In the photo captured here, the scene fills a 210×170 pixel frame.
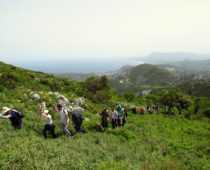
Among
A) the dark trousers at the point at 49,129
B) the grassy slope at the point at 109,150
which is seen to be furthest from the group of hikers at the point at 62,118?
the grassy slope at the point at 109,150

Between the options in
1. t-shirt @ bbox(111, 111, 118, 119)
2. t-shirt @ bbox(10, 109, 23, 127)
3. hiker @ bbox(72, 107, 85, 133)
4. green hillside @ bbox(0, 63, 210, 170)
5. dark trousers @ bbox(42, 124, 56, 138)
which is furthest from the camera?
t-shirt @ bbox(111, 111, 118, 119)

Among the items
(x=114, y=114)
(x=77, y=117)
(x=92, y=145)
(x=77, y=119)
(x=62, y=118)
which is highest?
(x=62, y=118)

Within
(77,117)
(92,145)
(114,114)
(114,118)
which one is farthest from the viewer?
(114,118)

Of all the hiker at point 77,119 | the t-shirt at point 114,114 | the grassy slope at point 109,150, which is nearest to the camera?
the grassy slope at point 109,150

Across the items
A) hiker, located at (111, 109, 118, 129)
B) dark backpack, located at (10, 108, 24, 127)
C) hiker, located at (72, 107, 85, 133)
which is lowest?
hiker, located at (111, 109, 118, 129)

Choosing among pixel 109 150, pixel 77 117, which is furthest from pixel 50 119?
pixel 109 150

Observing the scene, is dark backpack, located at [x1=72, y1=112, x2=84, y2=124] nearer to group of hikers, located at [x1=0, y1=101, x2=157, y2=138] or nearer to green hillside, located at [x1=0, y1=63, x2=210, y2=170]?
group of hikers, located at [x1=0, y1=101, x2=157, y2=138]

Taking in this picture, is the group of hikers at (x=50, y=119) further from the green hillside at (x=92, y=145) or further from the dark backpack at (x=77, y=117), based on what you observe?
the green hillside at (x=92, y=145)

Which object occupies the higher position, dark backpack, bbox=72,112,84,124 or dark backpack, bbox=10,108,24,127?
dark backpack, bbox=10,108,24,127

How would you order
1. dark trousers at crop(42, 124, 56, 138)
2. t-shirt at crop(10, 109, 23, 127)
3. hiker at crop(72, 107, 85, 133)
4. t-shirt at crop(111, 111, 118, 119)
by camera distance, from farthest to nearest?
t-shirt at crop(111, 111, 118, 119), hiker at crop(72, 107, 85, 133), dark trousers at crop(42, 124, 56, 138), t-shirt at crop(10, 109, 23, 127)

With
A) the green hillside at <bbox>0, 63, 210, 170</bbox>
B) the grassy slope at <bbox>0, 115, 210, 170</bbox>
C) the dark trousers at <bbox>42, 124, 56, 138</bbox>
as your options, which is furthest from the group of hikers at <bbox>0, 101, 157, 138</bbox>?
the grassy slope at <bbox>0, 115, 210, 170</bbox>

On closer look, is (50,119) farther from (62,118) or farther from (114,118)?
(114,118)

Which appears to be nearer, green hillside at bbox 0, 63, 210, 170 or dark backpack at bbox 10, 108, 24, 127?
green hillside at bbox 0, 63, 210, 170

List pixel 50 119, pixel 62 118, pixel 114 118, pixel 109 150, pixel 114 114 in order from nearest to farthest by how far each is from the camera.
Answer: pixel 109 150, pixel 50 119, pixel 62 118, pixel 114 114, pixel 114 118
